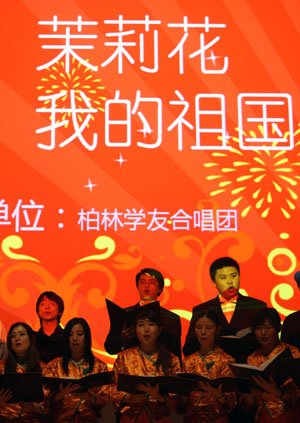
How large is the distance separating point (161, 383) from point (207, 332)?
419 millimetres

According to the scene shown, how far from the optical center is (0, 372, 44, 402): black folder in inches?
128

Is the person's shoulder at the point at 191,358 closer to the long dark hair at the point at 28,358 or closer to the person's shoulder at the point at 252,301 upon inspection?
the person's shoulder at the point at 252,301

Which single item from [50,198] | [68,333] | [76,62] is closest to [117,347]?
[68,333]

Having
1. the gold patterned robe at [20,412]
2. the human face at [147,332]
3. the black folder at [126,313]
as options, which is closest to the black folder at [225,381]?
the human face at [147,332]

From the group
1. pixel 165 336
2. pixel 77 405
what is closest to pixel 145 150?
pixel 165 336

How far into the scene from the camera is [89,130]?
4367 millimetres

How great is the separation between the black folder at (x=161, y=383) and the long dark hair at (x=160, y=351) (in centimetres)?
17

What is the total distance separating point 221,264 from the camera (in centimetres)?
411

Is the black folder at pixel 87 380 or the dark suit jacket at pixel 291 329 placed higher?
the dark suit jacket at pixel 291 329

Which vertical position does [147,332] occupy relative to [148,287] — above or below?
below

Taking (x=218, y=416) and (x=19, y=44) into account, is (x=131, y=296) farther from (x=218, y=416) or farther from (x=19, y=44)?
(x=19, y=44)

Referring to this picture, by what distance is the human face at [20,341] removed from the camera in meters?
3.54

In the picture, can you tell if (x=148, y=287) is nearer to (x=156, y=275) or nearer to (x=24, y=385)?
(x=156, y=275)

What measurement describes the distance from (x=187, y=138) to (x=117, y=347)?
139 centimetres
